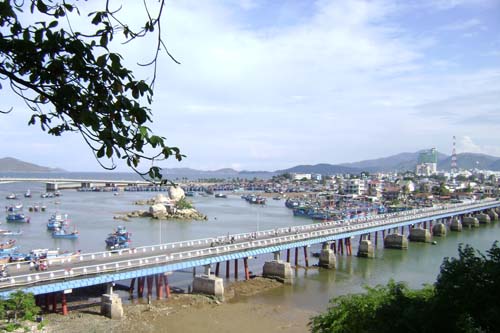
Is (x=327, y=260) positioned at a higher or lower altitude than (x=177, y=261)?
lower

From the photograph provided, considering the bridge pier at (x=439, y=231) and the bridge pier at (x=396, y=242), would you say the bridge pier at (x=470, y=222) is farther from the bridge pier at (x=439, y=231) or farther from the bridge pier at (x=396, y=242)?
the bridge pier at (x=396, y=242)

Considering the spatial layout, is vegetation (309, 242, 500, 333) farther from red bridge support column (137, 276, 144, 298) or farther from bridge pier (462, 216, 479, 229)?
bridge pier (462, 216, 479, 229)

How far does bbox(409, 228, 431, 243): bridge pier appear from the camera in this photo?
5019 centimetres

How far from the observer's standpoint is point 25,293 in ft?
61.1

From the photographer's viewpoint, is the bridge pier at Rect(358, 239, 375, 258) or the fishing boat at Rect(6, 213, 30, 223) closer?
the bridge pier at Rect(358, 239, 375, 258)

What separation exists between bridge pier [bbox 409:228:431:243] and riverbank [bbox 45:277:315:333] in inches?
1162

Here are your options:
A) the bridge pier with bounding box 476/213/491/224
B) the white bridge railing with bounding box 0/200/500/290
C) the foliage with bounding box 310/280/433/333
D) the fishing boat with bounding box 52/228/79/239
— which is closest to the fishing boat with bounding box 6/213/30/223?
the fishing boat with bounding box 52/228/79/239

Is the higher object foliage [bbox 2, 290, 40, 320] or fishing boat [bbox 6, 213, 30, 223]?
foliage [bbox 2, 290, 40, 320]

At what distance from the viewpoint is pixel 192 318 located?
22047 mm

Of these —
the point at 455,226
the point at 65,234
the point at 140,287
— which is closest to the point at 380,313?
the point at 140,287

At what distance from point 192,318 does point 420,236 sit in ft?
115

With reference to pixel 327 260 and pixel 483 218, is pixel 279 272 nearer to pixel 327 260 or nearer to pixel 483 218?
pixel 327 260

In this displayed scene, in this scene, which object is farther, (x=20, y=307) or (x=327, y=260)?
(x=327, y=260)

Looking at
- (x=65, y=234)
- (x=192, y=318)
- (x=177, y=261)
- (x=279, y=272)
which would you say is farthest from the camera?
(x=65, y=234)
